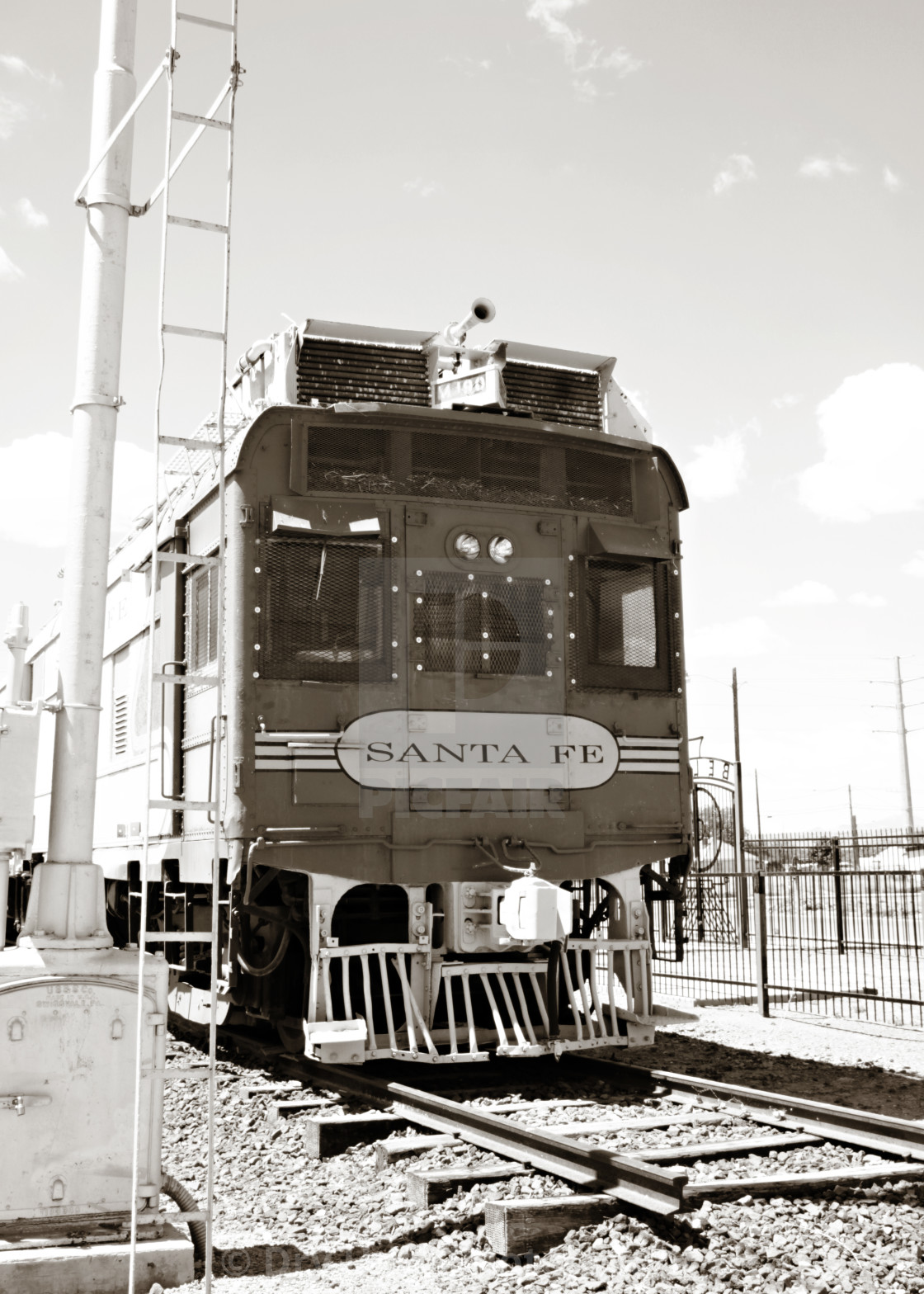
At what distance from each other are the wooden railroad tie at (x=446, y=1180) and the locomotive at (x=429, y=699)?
177 cm

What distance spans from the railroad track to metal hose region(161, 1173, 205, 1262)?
101 centimetres

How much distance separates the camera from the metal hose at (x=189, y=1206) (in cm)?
450

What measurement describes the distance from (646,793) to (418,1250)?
165 inches

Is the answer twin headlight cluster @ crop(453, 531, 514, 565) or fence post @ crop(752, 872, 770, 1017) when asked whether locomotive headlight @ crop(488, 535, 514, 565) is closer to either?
twin headlight cluster @ crop(453, 531, 514, 565)

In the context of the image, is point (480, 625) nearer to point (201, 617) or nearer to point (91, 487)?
point (201, 617)

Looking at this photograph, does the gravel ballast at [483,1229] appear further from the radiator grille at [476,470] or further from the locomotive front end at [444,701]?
the radiator grille at [476,470]

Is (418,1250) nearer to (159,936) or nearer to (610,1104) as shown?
(159,936)

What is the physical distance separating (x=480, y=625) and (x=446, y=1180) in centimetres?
374

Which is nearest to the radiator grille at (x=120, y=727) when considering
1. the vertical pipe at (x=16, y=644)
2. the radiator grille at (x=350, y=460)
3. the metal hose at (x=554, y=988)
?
the vertical pipe at (x=16, y=644)

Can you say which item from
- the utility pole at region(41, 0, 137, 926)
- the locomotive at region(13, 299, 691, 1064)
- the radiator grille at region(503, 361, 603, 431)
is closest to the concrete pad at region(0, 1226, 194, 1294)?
the utility pole at region(41, 0, 137, 926)

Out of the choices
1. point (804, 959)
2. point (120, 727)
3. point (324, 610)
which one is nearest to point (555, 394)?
point (324, 610)

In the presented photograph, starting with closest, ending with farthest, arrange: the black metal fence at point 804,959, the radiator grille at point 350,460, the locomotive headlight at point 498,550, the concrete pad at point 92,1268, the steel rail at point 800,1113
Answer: the concrete pad at point 92,1268 → the steel rail at point 800,1113 → the radiator grille at point 350,460 → the locomotive headlight at point 498,550 → the black metal fence at point 804,959

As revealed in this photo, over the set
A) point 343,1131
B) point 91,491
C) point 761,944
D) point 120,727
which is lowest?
point 343,1131

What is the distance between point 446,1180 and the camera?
5.20 meters
